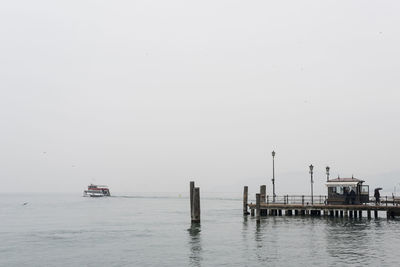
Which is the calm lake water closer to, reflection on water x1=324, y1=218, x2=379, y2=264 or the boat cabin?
reflection on water x1=324, y1=218, x2=379, y2=264

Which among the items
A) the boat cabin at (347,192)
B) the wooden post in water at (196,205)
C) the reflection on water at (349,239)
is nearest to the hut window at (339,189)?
the boat cabin at (347,192)

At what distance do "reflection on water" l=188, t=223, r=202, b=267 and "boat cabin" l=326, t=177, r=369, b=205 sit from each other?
16.3m

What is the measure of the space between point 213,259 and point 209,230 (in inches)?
703

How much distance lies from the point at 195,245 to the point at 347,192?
23.3m

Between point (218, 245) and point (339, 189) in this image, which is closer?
point (218, 245)

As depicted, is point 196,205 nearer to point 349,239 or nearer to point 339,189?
point 349,239

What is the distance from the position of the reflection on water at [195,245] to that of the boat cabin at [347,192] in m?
16.3

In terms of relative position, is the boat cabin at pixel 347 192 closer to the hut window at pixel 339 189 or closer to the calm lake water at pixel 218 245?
the hut window at pixel 339 189

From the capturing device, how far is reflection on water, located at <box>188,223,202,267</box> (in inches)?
1299

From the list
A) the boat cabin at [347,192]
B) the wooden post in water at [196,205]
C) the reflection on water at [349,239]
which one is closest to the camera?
the reflection on water at [349,239]

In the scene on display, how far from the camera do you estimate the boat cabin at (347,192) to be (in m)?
55.5

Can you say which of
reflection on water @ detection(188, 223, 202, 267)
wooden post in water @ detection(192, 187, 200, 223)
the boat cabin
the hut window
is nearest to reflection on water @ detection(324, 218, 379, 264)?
the boat cabin

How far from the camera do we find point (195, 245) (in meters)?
40.2

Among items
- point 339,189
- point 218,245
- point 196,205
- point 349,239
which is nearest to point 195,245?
point 218,245
